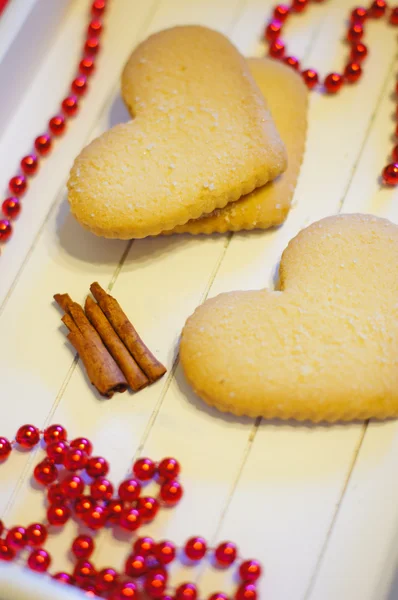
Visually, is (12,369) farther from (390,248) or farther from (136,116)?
(390,248)

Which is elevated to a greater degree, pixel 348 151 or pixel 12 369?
pixel 348 151

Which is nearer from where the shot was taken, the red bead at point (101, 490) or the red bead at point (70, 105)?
the red bead at point (101, 490)

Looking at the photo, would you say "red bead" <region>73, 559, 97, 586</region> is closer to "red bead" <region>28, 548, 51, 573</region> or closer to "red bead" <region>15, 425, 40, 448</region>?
"red bead" <region>28, 548, 51, 573</region>

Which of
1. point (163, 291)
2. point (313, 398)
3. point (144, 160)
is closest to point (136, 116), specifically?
point (144, 160)

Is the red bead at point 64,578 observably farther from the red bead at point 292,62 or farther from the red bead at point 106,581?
the red bead at point 292,62

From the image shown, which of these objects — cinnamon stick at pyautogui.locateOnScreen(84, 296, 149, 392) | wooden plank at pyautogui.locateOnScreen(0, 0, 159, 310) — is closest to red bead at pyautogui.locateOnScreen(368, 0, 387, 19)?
wooden plank at pyautogui.locateOnScreen(0, 0, 159, 310)

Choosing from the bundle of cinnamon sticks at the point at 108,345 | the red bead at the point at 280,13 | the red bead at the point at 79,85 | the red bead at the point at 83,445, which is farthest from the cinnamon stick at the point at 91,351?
the red bead at the point at 280,13
